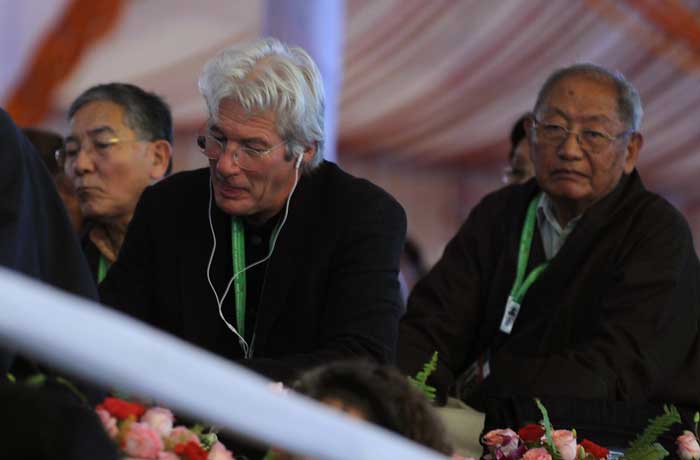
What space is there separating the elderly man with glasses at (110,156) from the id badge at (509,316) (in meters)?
1.15

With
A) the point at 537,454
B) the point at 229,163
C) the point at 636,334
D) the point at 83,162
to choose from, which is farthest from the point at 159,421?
the point at 83,162

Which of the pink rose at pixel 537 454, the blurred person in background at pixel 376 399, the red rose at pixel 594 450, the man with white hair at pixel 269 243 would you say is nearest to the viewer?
the blurred person in background at pixel 376 399

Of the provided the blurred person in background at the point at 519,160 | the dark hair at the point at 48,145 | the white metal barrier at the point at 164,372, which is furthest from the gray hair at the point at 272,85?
the blurred person in background at the point at 519,160

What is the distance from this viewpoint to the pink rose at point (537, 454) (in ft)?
9.44

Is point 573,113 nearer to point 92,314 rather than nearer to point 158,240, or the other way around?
point 158,240

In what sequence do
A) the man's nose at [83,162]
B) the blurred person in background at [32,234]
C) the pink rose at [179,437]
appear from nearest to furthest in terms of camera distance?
the blurred person in background at [32,234] < the pink rose at [179,437] < the man's nose at [83,162]

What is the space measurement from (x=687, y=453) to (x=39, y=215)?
1.62 metres

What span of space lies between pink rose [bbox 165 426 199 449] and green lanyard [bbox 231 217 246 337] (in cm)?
100

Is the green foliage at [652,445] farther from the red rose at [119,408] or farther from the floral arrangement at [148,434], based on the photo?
the red rose at [119,408]

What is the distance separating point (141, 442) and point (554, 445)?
100 cm

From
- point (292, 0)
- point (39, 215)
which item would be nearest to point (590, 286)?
point (39, 215)

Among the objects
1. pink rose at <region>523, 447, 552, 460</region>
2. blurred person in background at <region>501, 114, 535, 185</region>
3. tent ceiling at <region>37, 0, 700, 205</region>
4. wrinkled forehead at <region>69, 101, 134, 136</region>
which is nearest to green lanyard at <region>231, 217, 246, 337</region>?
pink rose at <region>523, 447, 552, 460</region>

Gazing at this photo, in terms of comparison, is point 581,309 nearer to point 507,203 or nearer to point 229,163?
point 507,203

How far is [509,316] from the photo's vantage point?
4098 mm
